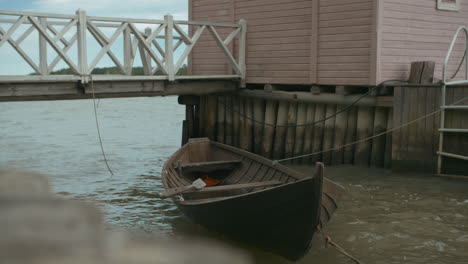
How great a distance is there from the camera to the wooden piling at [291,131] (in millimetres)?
12461

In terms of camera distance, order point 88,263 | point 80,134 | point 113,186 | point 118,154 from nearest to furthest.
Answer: point 88,263 → point 113,186 → point 118,154 → point 80,134

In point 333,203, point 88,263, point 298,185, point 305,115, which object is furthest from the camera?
point 305,115

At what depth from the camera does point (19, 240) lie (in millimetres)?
838

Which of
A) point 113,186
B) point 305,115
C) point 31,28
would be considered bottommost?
point 113,186

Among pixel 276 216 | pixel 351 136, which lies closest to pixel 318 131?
pixel 351 136

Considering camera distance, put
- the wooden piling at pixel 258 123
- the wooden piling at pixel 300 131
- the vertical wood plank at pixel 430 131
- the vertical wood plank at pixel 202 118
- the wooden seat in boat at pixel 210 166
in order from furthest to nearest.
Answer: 1. the vertical wood plank at pixel 202 118
2. the wooden piling at pixel 258 123
3. the wooden piling at pixel 300 131
4. the vertical wood plank at pixel 430 131
5. the wooden seat in boat at pixel 210 166

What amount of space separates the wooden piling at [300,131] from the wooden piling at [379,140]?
5.89ft

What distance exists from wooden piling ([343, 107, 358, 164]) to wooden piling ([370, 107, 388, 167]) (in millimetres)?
498

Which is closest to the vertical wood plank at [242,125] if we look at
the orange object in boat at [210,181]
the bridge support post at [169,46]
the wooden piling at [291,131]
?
the wooden piling at [291,131]

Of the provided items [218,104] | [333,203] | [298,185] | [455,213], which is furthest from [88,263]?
[218,104]

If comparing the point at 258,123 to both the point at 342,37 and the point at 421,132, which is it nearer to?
the point at 342,37

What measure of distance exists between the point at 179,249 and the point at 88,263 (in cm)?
15

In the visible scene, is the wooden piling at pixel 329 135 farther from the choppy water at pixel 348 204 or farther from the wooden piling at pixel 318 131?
the choppy water at pixel 348 204

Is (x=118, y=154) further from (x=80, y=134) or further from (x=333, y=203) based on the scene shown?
(x=333, y=203)
